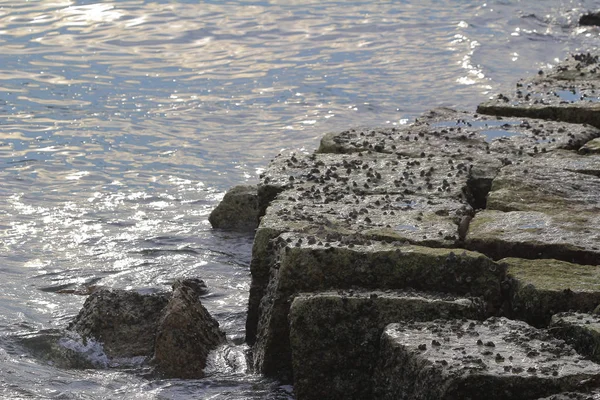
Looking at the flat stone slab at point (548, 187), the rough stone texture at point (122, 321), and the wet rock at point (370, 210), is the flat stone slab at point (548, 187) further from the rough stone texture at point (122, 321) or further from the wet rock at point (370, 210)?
the rough stone texture at point (122, 321)

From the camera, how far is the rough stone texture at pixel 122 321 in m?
5.65

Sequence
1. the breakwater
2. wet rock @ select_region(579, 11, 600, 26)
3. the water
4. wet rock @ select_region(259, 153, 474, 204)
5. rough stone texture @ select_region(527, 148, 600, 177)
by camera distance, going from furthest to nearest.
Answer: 1. wet rock @ select_region(579, 11, 600, 26)
2. the water
3. rough stone texture @ select_region(527, 148, 600, 177)
4. wet rock @ select_region(259, 153, 474, 204)
5. the breakwater

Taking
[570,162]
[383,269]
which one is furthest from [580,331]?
[570,162]

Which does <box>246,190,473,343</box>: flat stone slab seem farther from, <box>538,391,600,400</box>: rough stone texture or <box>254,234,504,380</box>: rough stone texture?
<box>538,391,600,400</box>: rough stone texture

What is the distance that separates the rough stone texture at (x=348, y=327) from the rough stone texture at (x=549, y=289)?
0.19 metres

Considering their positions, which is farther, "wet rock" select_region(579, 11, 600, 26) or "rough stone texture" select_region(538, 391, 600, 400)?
"wet rock" select_region(579, 11, 600, 26)

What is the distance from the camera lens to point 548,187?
580cm

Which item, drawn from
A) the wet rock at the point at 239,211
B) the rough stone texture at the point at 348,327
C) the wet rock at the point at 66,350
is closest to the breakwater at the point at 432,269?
the rough stone texture at the point at 348,327

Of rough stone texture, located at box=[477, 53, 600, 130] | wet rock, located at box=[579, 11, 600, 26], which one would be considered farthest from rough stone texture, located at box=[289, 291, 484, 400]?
wet rock, located at box=[579, 11, 600, 26]

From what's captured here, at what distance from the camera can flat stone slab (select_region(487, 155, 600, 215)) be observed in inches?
220

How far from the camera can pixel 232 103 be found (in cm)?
1207

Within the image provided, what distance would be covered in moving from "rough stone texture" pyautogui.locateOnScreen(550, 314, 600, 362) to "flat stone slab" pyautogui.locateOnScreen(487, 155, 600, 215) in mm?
1252

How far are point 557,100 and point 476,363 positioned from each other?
3998 mm

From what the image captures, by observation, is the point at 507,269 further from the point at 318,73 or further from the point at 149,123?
the point at 318,73
